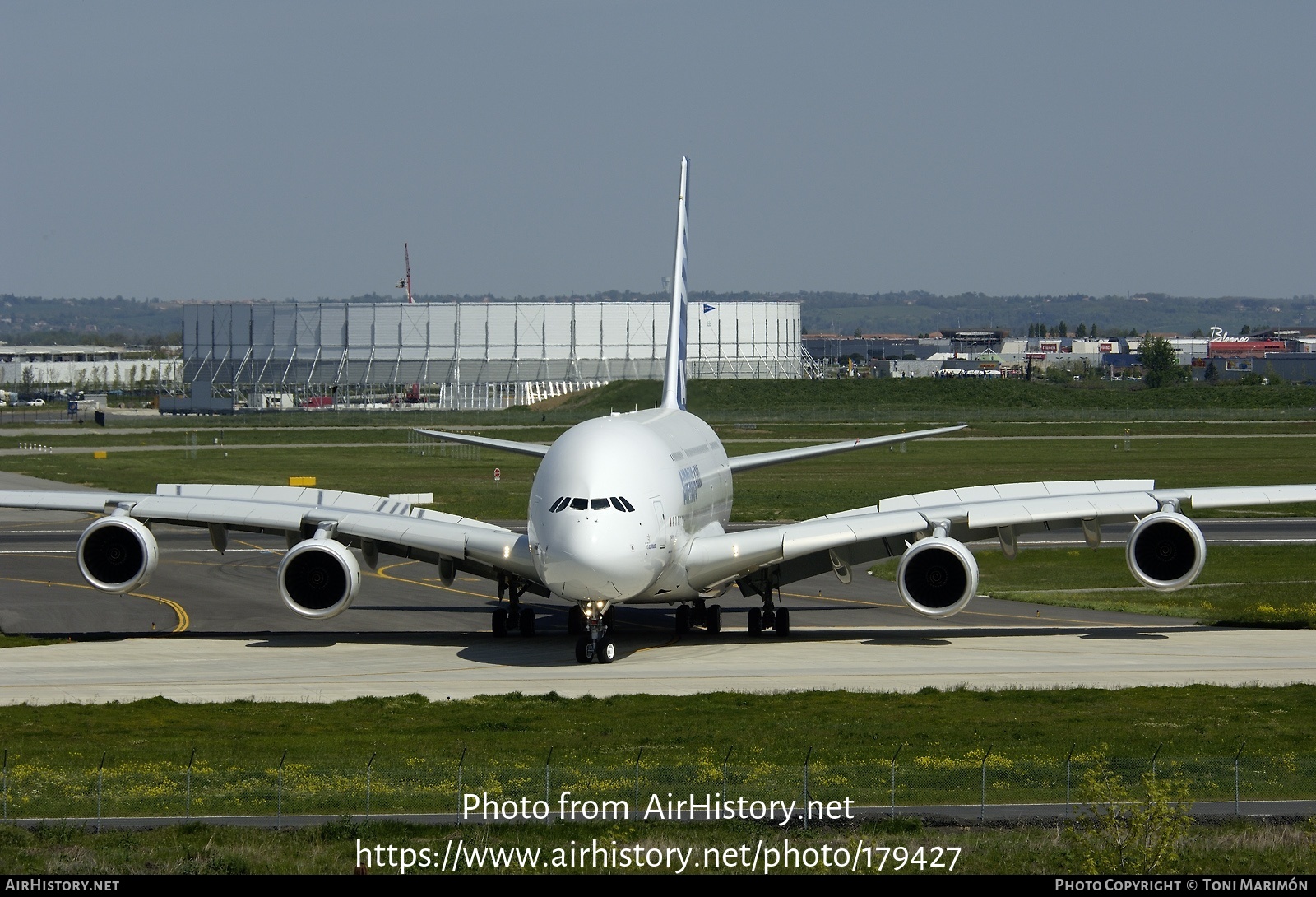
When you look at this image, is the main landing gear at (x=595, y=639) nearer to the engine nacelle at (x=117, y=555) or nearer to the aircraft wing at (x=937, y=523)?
the aircraft wing at (x=937, y=523)

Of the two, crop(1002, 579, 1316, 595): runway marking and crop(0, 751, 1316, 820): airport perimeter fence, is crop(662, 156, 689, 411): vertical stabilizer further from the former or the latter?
crop(0, 751, 1316, 820): airport perimeter fence

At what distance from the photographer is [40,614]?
44.6 meters

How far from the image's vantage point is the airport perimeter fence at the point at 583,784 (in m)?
22.0

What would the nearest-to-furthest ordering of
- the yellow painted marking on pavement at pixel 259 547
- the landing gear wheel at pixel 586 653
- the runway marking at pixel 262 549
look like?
the landing gear wheel at pixel 586 653 < the runway marking at pixel 262 549 < the yellow painted marking on pavement at pixel 259 547

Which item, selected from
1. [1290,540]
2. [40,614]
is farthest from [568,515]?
[1290,540]

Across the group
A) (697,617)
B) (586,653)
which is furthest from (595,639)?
(697,617)

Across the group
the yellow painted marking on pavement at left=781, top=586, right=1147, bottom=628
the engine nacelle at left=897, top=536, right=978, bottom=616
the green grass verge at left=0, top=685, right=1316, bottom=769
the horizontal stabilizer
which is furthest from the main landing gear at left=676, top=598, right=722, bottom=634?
→ the green grass verge at left=0, top=685, right=1316, bottom=769

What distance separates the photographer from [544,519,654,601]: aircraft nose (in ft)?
107

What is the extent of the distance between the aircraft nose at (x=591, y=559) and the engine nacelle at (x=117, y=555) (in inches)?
430

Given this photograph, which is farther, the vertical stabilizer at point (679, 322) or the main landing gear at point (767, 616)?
the vertical stabilizer at point (679, 322)

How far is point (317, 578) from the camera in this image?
36.8m

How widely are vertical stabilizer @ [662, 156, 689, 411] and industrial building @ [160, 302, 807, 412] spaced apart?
132m

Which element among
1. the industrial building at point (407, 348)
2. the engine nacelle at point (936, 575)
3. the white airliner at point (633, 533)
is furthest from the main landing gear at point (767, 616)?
the industrial building at point (407, 348)

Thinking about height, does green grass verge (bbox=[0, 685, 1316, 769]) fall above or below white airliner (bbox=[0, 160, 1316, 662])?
below
